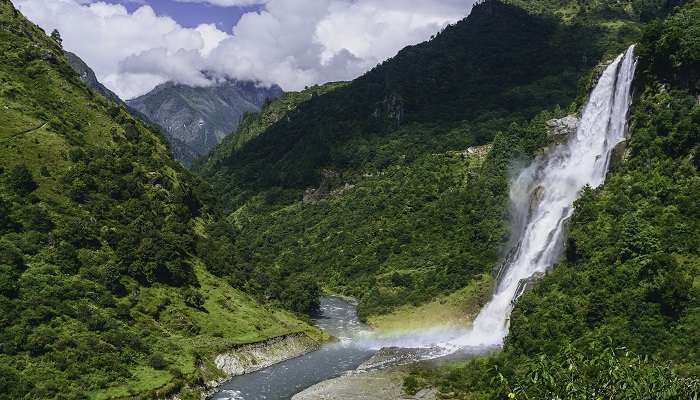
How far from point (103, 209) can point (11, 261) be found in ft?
91.8

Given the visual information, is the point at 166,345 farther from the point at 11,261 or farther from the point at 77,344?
the point at 11,261

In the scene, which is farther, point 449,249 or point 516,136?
point 516,136

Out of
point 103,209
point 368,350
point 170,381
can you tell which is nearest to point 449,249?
point 368,350

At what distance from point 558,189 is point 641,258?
45126 mm

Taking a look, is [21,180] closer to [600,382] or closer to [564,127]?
[600,382]

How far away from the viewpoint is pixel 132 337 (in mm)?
85688

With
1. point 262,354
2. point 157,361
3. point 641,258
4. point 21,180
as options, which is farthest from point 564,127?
point 21,180

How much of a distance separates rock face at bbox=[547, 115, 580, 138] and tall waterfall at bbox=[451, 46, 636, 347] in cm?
169

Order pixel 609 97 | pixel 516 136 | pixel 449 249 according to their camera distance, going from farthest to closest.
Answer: pixel 516 136 < pixel 449 249 < pixel 609 97

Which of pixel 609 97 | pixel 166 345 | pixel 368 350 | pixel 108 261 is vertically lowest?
pixel 368 350

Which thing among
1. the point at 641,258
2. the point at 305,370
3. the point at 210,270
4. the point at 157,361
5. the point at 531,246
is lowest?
the point at 305,370

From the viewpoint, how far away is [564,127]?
440 feet

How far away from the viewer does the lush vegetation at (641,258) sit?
235 ft

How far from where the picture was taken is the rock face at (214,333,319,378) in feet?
313
